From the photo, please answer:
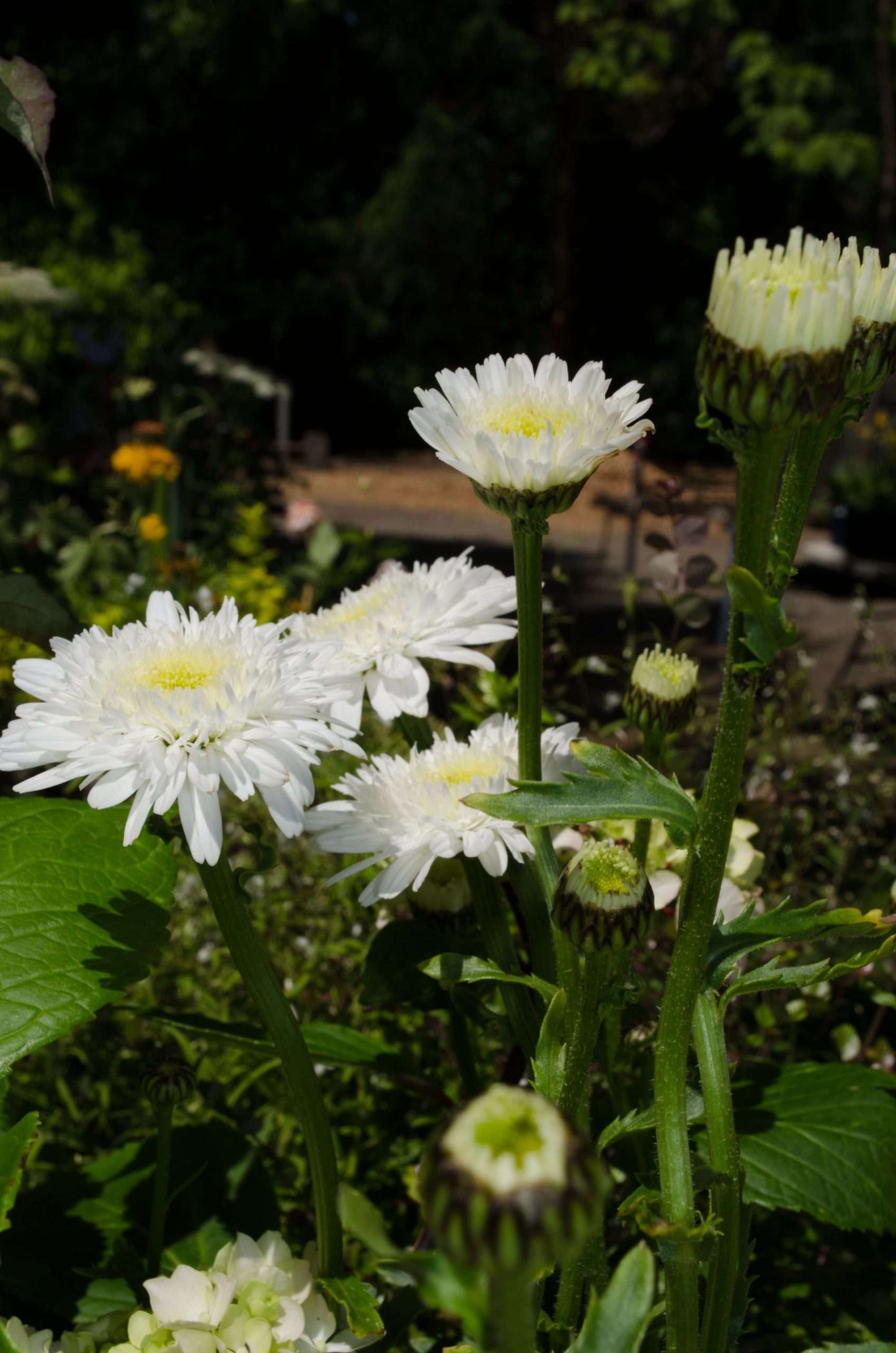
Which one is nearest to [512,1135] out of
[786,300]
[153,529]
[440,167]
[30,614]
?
[786,300]

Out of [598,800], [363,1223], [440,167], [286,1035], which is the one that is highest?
[440,167]

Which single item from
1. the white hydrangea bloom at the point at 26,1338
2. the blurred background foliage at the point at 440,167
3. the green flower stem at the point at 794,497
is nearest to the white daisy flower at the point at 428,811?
the green flower stem at the point at 794,497

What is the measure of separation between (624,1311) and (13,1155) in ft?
A: 1.13

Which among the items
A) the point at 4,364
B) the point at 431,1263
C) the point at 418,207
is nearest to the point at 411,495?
the point at 418,207

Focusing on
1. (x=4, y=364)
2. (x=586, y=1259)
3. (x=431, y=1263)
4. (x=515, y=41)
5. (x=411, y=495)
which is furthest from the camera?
(x=411, y=495)

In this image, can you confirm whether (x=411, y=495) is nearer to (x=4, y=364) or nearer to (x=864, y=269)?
(x=4, y=364)

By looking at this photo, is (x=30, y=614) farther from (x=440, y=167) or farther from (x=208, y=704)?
(x=440, y=167)

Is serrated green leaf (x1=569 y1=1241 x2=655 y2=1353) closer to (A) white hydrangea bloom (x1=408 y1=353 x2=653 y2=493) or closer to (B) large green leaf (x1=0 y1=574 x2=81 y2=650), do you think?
(A) white hydrangea bloom (x1=408 y1=353 x2=653 y2=493)

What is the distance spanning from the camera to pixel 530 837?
760mm

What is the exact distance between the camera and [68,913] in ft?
2.72

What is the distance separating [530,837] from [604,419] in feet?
0.84

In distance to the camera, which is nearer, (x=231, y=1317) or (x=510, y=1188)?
(x=510, y=1188)

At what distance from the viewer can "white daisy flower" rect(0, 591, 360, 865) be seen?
72cm

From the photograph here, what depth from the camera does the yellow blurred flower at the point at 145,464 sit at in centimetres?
345
